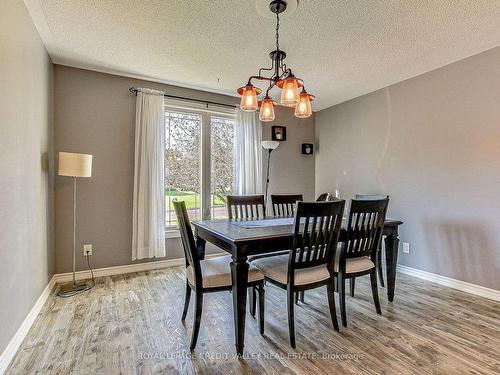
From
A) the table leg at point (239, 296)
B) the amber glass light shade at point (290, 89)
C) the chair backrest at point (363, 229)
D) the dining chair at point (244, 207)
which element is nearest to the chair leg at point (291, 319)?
the table leg at point (239, 296)

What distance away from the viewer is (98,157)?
3242mm

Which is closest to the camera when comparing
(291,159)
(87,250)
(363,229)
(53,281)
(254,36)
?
(363,229)

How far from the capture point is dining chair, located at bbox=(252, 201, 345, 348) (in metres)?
1.87

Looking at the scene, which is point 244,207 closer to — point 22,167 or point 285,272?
point 285,272

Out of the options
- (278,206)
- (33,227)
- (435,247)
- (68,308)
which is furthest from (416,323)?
(33,227)

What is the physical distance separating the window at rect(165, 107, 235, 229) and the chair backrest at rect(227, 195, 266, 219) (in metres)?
0.99

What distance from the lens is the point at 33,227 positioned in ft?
7.59

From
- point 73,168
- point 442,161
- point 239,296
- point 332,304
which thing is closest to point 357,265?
point 332,304

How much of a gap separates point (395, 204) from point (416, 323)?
1750 mm

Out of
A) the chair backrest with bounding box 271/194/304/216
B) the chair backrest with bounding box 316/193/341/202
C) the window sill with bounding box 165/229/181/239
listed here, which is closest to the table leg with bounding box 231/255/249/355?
the chair backrest with bounding box 271/194/304/216

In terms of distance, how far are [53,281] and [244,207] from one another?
2.21 meters

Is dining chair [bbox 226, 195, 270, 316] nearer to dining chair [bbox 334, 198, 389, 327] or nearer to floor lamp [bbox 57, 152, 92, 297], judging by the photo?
dining chair [bbox 334, 198, 389, 327]

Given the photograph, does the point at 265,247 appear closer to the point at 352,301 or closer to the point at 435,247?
the point at 352,301

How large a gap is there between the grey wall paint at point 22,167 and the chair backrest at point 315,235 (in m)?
1.85
